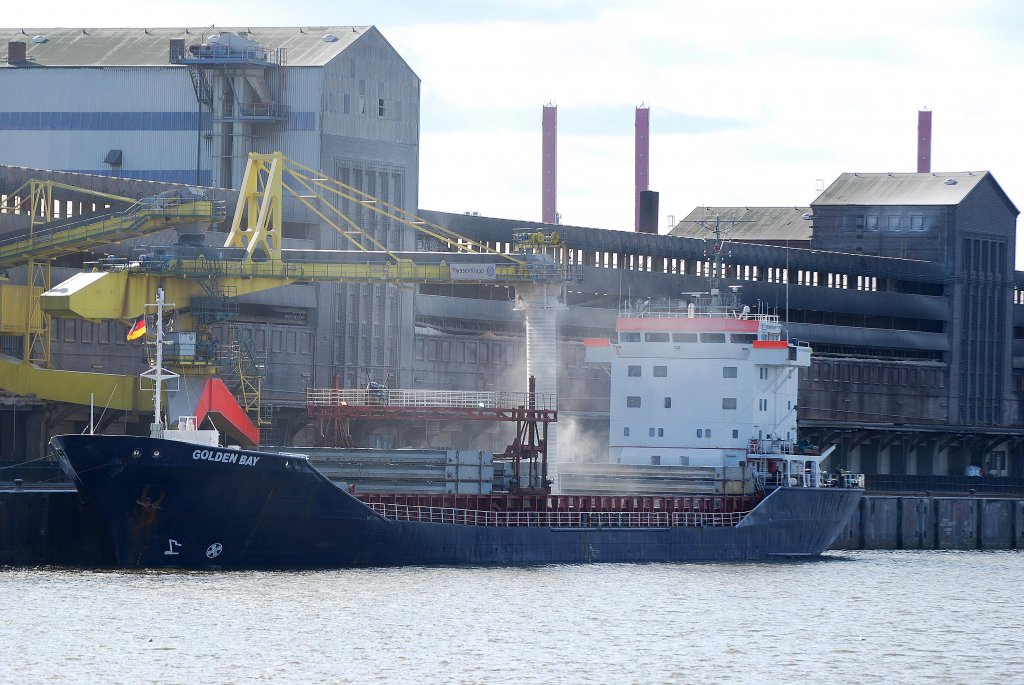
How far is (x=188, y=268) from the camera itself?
226 ft

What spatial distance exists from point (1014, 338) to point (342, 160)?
52.1 m

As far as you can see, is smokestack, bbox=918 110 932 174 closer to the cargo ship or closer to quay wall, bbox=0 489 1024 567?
quay wall, bbox=0 489 1024 567

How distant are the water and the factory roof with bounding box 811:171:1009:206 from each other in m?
59.7

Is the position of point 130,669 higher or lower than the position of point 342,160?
lower

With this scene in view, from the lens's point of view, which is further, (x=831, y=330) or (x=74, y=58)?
(x=831, y=330)

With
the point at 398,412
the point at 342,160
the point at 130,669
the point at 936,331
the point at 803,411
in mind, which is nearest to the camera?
the point at 130,669

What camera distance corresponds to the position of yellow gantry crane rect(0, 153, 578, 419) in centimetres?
6831

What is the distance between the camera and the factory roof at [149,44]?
92.0 m

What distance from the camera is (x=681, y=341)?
232 ft

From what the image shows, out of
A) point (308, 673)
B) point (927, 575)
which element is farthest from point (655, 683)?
point (927, 575)

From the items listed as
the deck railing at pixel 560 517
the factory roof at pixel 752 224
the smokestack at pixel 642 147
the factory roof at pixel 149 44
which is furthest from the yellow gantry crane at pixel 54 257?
the smokestack at pixel 642 147

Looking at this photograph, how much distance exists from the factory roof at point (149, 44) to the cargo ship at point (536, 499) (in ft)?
84.5

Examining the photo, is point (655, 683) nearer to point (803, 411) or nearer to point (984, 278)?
point (803, 411)

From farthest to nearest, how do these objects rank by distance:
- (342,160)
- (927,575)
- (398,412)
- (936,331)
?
(936,331)
(342,160)
(927,575)
(398,412)
